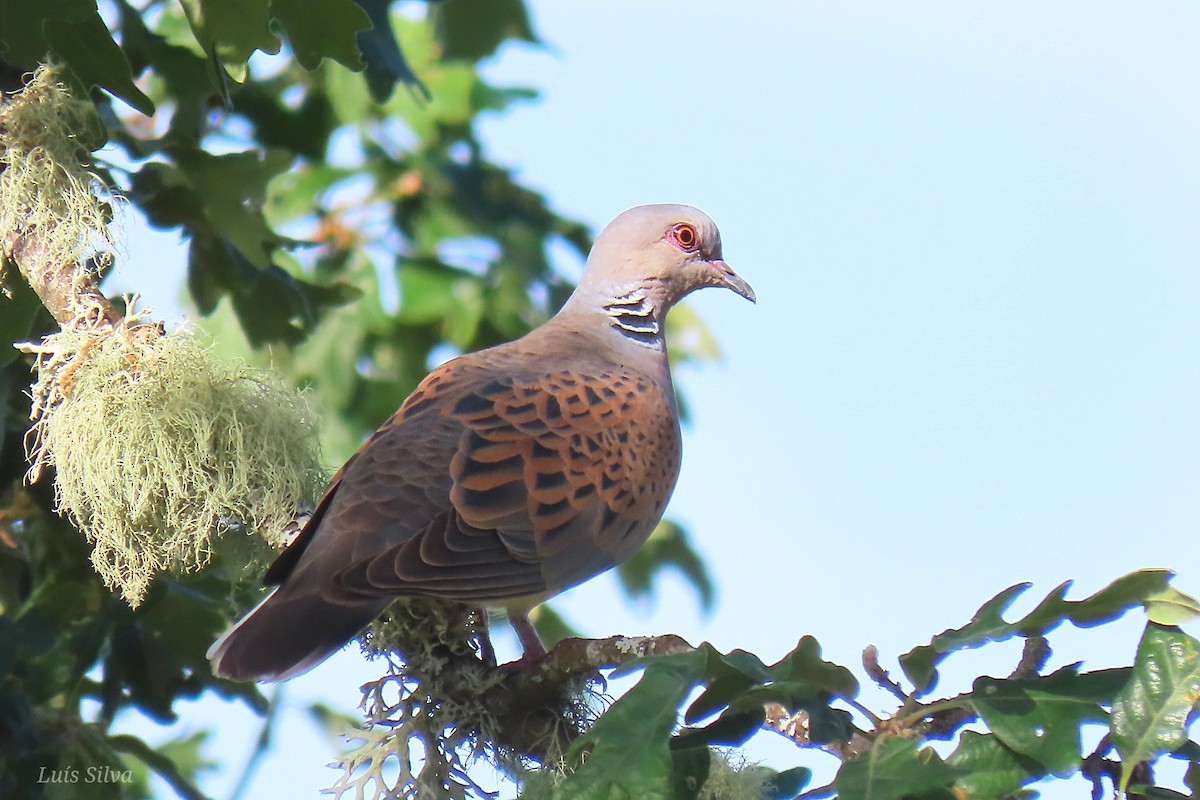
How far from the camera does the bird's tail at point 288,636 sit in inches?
108

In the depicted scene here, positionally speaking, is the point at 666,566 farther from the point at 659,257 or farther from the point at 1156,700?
the point at 1156,700

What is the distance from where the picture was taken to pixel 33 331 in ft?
10.8

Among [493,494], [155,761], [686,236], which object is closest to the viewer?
[493,494]

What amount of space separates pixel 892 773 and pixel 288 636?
1210 millimetres

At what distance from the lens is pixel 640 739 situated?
210cm

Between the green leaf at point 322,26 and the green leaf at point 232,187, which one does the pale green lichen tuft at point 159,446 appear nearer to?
the green leaf at point 232,187

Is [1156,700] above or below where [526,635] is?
below

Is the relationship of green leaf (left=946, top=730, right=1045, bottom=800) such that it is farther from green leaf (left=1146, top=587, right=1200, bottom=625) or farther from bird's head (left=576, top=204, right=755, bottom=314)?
bird's head (left=576, top=204, right=755, bottom=314)

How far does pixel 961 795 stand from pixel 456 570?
45.0 inches

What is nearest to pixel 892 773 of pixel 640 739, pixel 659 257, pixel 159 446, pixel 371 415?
pixel 640 739

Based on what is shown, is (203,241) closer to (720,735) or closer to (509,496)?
(509,496)

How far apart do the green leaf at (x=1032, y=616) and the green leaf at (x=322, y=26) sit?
1648 mm

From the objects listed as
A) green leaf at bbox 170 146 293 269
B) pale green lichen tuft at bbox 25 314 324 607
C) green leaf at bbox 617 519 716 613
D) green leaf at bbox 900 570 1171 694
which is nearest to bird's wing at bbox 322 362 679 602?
pale green lichen tuft at bbox 25 314 324 607

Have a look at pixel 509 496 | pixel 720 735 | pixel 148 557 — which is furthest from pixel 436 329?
pixel 720 735
